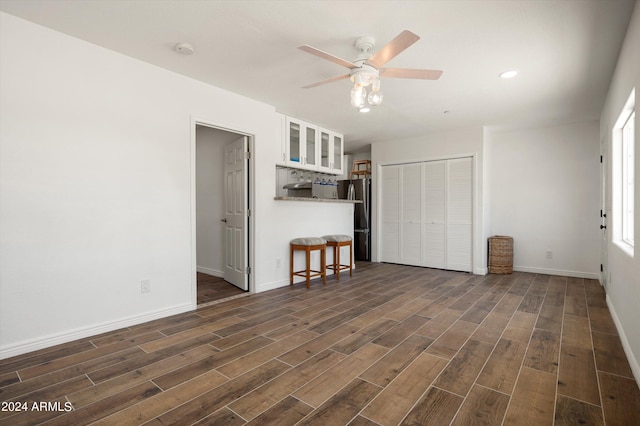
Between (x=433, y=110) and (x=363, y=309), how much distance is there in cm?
285

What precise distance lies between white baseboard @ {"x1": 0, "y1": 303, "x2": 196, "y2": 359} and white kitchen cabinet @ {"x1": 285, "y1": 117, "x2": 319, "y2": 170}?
2498 mm

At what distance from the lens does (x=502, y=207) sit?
570 cm

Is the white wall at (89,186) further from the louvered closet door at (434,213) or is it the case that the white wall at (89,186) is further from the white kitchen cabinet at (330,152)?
the louvered closet door at (434,213)

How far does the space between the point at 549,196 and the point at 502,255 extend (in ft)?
4.11

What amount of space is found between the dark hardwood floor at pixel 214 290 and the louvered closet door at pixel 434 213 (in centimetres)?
345

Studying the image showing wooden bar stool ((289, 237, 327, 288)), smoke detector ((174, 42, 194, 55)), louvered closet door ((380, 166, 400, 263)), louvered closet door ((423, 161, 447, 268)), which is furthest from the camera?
louvered closet door ((380, 166, 400, 263))

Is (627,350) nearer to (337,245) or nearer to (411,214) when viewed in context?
(337,245)

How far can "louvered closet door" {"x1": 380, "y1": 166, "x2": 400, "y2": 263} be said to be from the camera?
6250 mm

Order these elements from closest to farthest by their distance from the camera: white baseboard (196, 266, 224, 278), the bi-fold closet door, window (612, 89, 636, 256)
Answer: window (612, 89, 636, 256) < white baseboard (196, 266, 224, 278) < the bi-fold closet door

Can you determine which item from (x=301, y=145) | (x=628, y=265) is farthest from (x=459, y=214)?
(x=628, y=265)

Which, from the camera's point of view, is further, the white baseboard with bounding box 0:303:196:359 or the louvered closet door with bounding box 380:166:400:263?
the louvered closet door with bounding box 380:166:400:263

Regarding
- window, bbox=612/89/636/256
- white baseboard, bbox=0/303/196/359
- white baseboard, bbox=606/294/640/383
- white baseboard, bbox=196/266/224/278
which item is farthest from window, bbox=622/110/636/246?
white baseboard, bbox=196/266/224/278

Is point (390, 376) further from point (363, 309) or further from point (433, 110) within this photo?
point (433, 110)

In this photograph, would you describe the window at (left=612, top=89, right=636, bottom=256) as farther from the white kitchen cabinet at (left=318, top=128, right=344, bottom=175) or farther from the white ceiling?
the white kitchen cabinet at (left=318, top=128, right=344, bottom=175)
